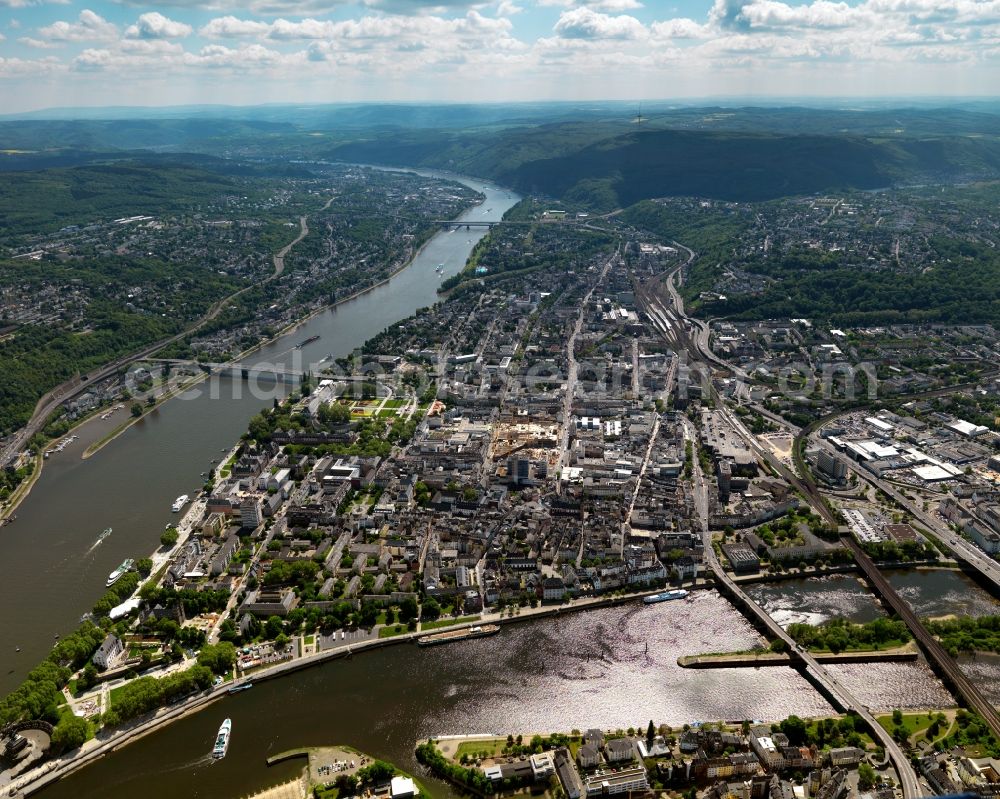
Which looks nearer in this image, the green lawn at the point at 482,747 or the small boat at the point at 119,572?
the green lawn at the point at 482,747

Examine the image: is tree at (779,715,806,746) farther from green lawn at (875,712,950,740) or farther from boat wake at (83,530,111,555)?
boat wake at (83,530,111,555)

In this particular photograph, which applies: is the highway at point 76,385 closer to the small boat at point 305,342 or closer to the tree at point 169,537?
the small boat at point 305,342

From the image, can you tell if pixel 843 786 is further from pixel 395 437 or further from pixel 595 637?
pixel 395 437

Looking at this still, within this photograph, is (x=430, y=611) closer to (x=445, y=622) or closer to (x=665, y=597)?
(x=445, y=622)

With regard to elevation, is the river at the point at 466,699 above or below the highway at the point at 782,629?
below

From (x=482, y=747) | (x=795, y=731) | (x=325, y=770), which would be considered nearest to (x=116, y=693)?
(x=325, y=770)

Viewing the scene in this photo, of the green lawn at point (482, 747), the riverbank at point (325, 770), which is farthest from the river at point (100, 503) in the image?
the green lawn at point (482, 747)

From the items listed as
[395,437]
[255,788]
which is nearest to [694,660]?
[255,788]
